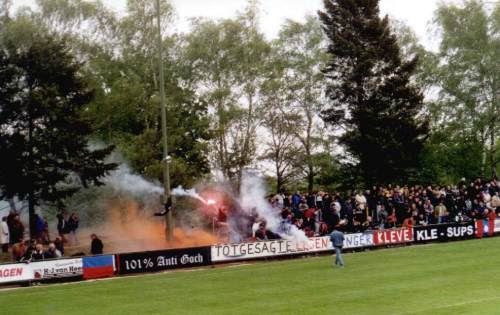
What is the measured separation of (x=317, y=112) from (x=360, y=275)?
32.0 meters

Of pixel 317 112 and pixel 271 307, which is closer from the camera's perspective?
pixel 271 307

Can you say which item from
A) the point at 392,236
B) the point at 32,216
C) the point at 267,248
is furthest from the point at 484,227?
the point at 32,216

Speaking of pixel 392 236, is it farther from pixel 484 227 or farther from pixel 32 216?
pixel 32 216

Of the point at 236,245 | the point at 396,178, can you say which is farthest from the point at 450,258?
the point at 396,178

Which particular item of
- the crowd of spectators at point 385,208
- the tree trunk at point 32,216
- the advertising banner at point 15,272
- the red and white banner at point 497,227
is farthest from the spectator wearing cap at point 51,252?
the red and white banner at point 497,227

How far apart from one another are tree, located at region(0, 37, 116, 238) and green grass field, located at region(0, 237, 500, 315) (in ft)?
37.4

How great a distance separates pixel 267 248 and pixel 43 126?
1403 cm

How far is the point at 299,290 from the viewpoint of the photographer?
22.0 m

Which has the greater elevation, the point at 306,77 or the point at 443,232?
the point at 306,77

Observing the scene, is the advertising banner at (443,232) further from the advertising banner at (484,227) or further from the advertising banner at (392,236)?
the advertising banner at (392,236)

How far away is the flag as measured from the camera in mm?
28516

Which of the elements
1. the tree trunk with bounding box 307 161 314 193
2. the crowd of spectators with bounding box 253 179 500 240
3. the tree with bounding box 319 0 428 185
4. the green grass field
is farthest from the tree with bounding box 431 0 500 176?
the green grass field

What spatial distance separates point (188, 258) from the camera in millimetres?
30984

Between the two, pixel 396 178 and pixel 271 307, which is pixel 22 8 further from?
pixel 271 307
